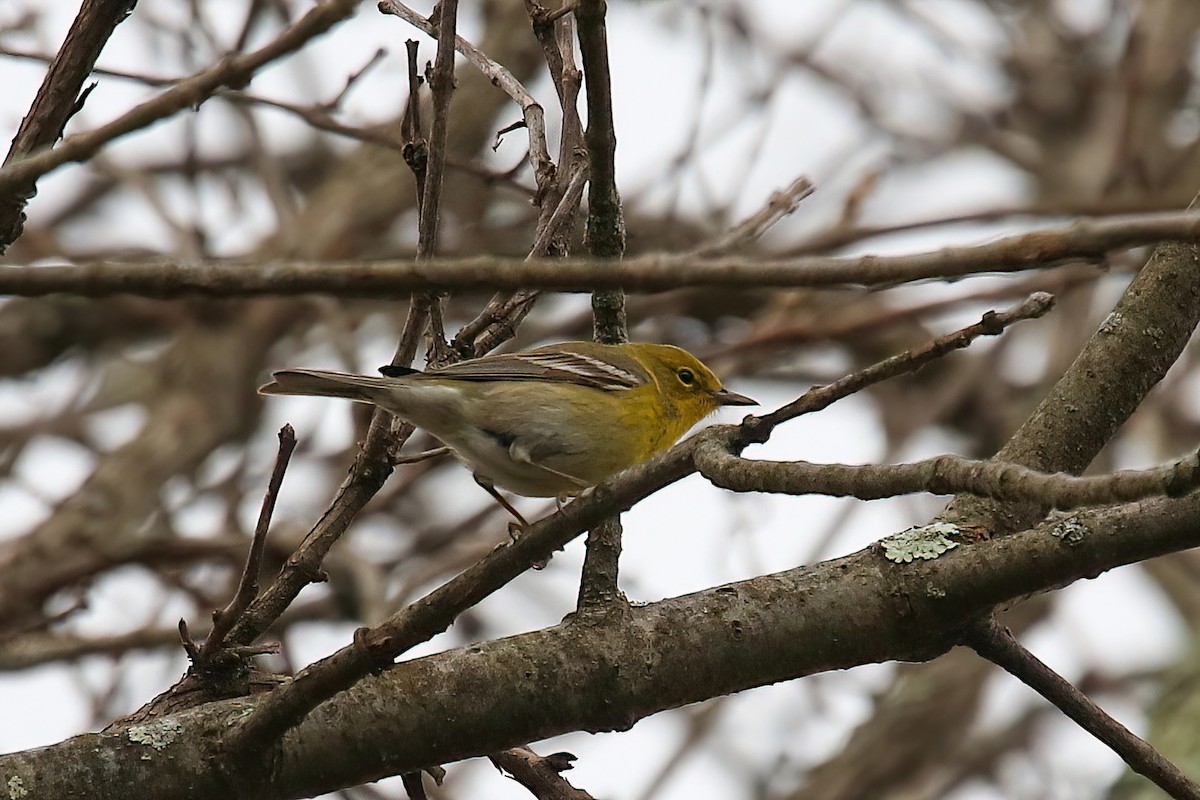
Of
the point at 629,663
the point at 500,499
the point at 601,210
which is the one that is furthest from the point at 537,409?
the point at 629,663

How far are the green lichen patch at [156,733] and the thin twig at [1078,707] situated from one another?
5.51 feet

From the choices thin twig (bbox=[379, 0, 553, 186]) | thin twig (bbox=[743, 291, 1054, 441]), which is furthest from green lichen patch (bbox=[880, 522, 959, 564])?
thin twig (bbox=[379, 0, 553, 186])

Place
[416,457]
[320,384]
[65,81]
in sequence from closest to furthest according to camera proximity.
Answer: [65,81] → [416,457] → [320,384]

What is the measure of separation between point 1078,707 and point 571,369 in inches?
104

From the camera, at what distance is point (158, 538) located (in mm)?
5926

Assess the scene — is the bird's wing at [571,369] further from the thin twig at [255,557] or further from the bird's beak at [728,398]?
the thin twig at [255,557]

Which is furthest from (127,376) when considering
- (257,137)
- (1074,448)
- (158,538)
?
(1074,448)

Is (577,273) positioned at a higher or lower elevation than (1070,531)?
lower

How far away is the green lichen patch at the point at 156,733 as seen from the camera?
8.46 ft

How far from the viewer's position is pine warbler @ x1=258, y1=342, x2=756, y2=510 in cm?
423

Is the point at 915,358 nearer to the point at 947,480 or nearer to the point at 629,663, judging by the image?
the point at 947,480

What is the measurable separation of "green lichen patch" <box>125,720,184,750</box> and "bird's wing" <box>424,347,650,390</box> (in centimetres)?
237

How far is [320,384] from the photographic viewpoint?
4133mm

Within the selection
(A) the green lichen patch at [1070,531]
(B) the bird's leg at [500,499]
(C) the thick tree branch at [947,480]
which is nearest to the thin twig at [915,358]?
(C) the thick tree branch at [947,480]
